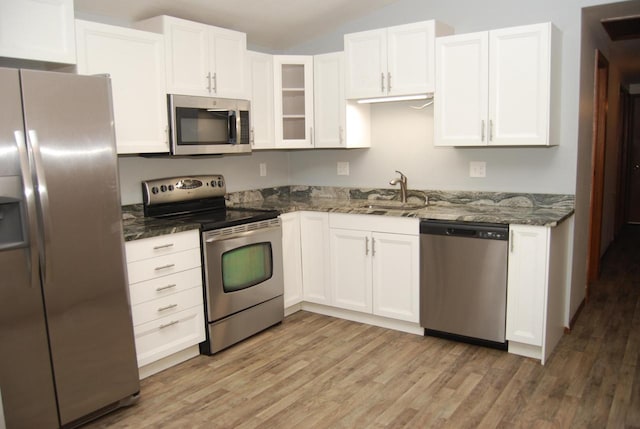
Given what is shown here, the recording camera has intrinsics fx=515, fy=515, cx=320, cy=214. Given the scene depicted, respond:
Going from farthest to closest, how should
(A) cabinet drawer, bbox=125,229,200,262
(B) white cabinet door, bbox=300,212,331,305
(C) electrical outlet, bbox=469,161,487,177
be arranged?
1. (B) white cabinet door, bbox=300,212,331,305
2. (C) electrical outlet, bbox=469,161,487,177
3. (A) cabinet drawer, bbox=125,229,200,262

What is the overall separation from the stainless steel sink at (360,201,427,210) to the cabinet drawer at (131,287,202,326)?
1.45 metres

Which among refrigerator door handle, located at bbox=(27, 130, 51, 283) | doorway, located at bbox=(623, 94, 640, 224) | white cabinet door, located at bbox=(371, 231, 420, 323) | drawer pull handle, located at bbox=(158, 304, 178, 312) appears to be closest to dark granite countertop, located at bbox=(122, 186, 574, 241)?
white cabinet door, located at bbox=(371, 231, 420, 323)

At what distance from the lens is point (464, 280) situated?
335 centimetres

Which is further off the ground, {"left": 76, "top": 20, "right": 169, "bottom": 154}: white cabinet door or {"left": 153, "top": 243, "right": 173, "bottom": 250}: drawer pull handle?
{"left": 76, "top": 20, "right": 169, "bottom": 154}: white cabinet door

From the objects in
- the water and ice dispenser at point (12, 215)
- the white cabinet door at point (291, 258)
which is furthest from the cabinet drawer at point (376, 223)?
the water and ice dispenser at point (12, 215)

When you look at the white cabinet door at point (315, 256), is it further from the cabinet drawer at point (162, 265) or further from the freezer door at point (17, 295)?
the freezer door at point (17, 295)

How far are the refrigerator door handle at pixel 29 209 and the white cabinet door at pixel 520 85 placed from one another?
Result: 273cm

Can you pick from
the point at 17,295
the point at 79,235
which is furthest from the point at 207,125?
the point at 17,295

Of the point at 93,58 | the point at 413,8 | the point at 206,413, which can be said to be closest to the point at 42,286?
the point at 206,413

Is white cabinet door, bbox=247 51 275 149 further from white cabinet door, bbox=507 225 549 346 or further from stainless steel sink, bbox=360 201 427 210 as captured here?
white cabinet door, bbox=507 225 549 346

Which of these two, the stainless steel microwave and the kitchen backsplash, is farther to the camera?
the kitchen backsplash

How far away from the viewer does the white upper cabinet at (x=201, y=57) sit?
11.1 ft

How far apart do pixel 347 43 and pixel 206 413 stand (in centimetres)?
282

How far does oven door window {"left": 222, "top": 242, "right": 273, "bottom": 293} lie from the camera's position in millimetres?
3432
